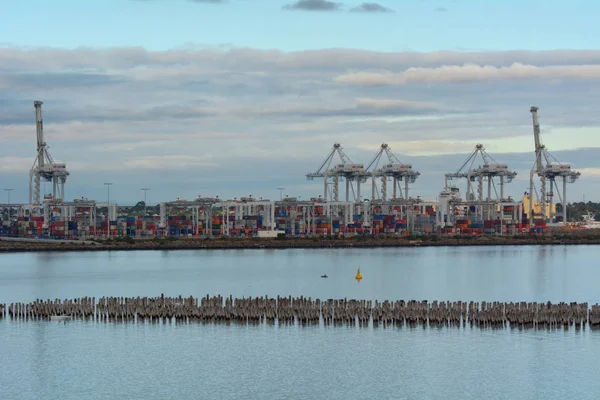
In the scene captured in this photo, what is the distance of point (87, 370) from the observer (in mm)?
37000

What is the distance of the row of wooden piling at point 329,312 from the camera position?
147 feet

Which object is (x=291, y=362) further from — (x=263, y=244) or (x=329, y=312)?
(x=263, y=244)

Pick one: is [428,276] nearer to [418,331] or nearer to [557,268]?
[557,268]

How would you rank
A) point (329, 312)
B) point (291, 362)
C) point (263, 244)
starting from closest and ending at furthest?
point (291, 362)
point (329, 312)
point (263, 244)

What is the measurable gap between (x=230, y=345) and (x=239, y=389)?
7750 mm

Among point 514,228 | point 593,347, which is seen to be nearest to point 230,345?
point 593,347

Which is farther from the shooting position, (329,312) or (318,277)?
(318,277)

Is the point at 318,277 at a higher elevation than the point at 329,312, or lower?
higher

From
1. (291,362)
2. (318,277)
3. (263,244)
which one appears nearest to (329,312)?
(291,362)

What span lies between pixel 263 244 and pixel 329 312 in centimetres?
10262

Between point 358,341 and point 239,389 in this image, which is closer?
point 239,389

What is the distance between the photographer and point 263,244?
150 meters

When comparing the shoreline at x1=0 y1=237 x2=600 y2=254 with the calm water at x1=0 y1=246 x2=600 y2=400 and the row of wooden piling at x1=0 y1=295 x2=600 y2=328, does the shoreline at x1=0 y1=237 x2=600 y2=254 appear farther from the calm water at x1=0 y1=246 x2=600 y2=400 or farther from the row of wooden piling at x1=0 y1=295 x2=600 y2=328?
the row of wooden piling at x1=0 y1=295 x2=600 y2=328

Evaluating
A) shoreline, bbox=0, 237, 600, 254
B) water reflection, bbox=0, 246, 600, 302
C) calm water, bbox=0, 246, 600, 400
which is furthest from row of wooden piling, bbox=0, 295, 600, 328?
shoreline, bbox=0, 237, 600, 254
